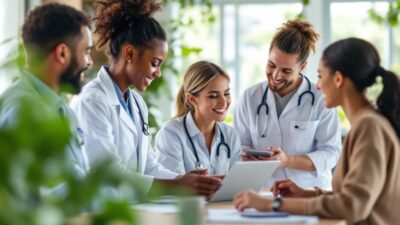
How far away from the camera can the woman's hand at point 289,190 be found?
2725mm

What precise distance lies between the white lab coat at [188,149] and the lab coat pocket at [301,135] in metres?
0.34

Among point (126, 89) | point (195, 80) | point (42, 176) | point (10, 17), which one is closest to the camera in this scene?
point (42, 176)

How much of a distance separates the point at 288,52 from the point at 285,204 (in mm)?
1389

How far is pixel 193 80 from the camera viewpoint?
144 inches

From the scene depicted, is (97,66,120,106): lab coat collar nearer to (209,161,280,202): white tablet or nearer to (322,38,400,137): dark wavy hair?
(209,161,280,202): white tablet

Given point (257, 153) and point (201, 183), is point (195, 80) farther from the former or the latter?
point (201, 183)

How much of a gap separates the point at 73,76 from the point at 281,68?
4.59ft

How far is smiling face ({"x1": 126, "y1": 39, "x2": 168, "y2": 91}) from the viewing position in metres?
3.09

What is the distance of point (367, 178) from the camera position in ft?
7.56

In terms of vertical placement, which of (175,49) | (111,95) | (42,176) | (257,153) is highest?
(42,176)

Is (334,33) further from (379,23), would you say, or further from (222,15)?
(222,15)

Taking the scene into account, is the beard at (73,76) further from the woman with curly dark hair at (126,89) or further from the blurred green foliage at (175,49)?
the blurred green foliage at (175,49)

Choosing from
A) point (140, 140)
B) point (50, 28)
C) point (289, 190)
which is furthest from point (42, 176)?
point (140, 140)

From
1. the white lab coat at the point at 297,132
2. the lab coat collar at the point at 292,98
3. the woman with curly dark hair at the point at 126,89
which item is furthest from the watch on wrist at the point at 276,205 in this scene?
the lab coat collar at the point at 292,98
